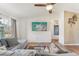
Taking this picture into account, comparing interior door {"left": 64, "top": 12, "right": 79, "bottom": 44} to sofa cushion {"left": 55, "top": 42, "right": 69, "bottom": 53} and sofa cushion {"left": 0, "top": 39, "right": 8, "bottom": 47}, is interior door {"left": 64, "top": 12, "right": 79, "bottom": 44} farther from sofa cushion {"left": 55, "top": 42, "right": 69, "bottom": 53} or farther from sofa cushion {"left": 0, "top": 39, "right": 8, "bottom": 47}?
sofa cushion {"left": 0, "top": 39, "right": 8, "bottom": 47}

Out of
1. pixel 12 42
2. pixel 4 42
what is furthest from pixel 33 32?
pixel 4 42

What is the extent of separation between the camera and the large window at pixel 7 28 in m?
1.87

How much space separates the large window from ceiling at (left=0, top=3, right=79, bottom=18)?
0.12 meters

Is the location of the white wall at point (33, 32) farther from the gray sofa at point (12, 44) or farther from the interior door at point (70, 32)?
the interior door at point (70, 32)

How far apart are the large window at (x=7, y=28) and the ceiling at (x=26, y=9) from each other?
0.38 ft

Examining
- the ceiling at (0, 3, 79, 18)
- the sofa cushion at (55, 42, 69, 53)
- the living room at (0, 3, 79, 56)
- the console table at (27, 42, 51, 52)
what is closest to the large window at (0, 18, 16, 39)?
the living room at (0, 3, 79, 56)

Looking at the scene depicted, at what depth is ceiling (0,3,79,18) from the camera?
1817mm

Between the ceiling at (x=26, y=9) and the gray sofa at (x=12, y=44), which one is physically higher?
the ceiling at (x=26, y=9)

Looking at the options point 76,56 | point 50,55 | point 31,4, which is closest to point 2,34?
point 31,4

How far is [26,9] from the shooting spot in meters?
1.91

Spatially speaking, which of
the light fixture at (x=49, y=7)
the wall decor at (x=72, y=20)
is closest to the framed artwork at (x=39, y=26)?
the light fixture at (x=49, y=7)

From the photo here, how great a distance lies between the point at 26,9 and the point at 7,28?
0.40 meters

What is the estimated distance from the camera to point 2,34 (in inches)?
74.0

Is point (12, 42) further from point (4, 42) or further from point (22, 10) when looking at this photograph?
point (22, 10)
